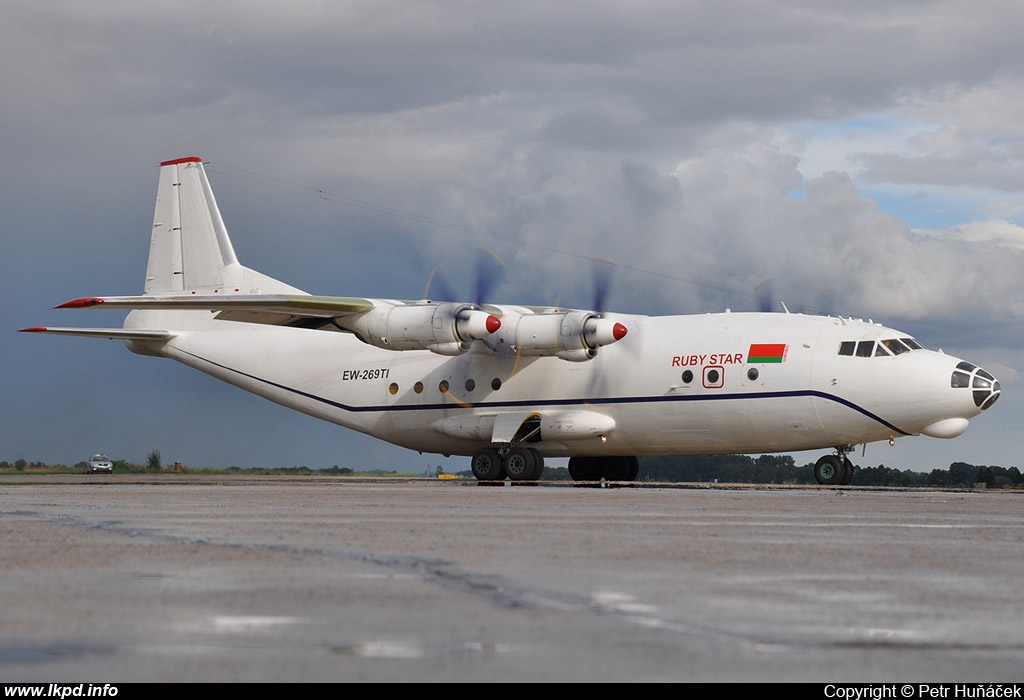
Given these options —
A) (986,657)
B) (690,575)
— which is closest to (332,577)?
(690,575)

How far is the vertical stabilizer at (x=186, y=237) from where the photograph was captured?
37.9 meters

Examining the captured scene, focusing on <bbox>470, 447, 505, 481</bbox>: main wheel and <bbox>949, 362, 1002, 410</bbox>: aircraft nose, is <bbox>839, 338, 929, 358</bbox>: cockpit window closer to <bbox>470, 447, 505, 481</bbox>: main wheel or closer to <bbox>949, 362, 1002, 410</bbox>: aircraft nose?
<bbox>949, 362, 1002, 410</bbox>: aircraft nose

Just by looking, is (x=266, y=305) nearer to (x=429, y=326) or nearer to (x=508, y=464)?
(x=429, y=326)

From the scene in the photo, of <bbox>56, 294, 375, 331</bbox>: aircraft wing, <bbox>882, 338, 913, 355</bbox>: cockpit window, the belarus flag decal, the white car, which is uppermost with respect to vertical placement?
<bbox>56, 294, 375, 331</bbox>: aircraft wing

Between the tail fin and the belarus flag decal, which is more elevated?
the tail fin

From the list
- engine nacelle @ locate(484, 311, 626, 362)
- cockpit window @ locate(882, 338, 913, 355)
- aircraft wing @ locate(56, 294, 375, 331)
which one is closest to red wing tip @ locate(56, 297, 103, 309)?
aircraft wing @ locate(56, 294, 375, 331)

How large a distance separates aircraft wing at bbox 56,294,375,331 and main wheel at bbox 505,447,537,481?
5.24m

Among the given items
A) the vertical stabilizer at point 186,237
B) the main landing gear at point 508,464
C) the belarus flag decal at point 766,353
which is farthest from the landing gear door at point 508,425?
the vertical stabilizer at point 186,237

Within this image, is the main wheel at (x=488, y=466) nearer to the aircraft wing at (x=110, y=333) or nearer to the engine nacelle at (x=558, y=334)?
the engine nacelle at (x=558, y=334)

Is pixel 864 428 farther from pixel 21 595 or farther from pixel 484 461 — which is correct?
pixel 21 595

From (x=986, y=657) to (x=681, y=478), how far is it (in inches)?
1519

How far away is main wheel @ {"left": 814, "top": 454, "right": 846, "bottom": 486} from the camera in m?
28.5

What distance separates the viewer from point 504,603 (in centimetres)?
559

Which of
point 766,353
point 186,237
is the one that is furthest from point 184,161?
point 766,353
